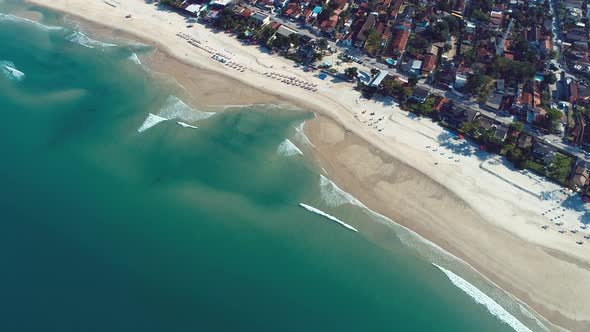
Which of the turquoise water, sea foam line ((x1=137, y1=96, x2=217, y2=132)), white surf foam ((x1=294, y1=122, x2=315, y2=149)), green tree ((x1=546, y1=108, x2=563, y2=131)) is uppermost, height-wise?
green tree ((x1=546, y1=108, x2=563, y2=131))

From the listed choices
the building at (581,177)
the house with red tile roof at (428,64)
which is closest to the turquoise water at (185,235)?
the building at (581,177)

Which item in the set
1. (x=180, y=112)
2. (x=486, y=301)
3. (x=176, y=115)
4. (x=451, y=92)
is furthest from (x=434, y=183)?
(x=176, y=115)

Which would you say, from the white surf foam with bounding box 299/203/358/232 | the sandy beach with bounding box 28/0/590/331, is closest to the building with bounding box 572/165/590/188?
the sandy beach with bounding box 28/0/590/331

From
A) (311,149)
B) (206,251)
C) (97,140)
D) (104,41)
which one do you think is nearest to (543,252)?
(311,149)

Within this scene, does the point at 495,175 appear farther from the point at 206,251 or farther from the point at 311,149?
the point at 206,251

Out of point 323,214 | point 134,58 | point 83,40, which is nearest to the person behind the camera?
point 323,214

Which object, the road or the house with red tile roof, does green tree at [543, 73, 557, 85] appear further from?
the house with red tile roof

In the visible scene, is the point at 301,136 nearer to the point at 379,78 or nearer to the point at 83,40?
the point at 379,78
